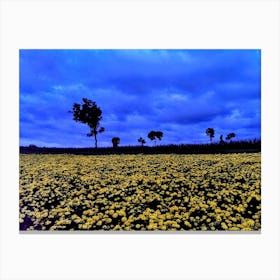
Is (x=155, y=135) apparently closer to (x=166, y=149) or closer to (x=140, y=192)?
(x=166, y=149)

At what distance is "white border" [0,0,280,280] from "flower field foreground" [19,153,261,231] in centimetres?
12

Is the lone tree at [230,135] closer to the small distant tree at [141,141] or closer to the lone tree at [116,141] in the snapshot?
the small distant tree at [141,141]

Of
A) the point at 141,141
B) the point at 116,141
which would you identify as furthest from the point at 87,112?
the point at 141,141

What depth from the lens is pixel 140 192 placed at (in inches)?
149

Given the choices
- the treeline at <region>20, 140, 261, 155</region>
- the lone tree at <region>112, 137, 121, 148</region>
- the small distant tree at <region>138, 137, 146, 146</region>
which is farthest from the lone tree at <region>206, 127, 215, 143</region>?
the lone tree at <region>112, 137, 121, 148</region>
